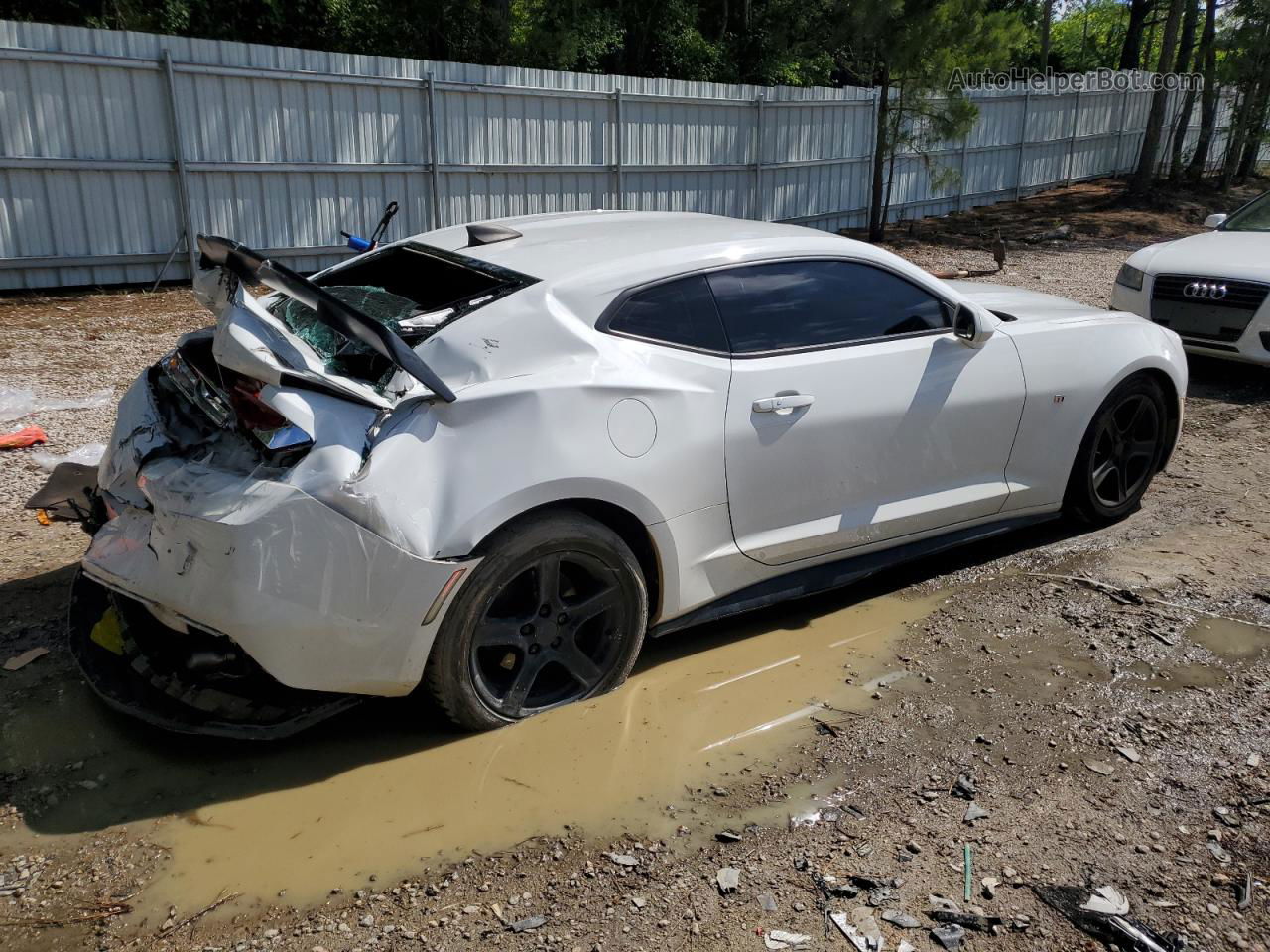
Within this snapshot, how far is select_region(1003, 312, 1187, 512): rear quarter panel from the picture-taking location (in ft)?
16.1

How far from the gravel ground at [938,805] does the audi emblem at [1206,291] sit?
11.2 ft

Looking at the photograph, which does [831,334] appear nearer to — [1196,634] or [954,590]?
[954,590]

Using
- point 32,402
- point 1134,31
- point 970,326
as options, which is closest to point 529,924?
point 970,326

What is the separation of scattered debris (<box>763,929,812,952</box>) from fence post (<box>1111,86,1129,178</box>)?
26343mm

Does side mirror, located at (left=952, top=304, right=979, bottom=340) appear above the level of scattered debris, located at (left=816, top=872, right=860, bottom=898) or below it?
above

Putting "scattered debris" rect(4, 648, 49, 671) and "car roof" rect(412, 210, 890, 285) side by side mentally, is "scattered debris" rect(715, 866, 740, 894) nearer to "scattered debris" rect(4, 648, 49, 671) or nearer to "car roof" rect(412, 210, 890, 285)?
"car roof" rect(412, 210, 890, 285)

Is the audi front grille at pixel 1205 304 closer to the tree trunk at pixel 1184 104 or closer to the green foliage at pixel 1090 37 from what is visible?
the tree trunk at pixel 1184 104

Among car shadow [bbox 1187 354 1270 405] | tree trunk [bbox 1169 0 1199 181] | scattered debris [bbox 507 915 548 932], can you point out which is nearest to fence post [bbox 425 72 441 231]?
car shadow [bbox 1187 354 1270 405]

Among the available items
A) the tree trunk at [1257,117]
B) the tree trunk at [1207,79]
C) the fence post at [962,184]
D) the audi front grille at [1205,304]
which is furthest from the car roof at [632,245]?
the tree trunk at [1207,79]

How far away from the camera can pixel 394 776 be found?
3439 mm

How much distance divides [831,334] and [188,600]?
255 centimetres

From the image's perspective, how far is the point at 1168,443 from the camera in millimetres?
5699

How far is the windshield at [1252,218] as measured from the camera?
9.30 m

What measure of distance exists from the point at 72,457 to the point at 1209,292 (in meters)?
7.87
